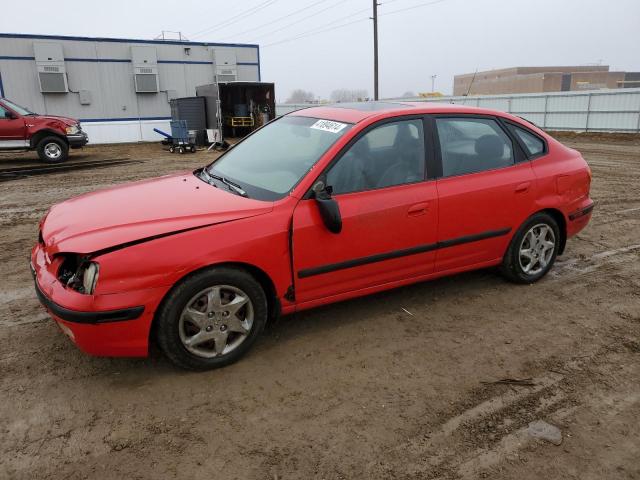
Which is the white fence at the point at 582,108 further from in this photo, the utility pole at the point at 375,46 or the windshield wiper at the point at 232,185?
the windshield wiper at the point at 232,185

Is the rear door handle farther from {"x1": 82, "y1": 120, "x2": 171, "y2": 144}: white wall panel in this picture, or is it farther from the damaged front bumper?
{"x1": 82, "y1": 120, "x2": 171, "y2": 144}: white wall panel

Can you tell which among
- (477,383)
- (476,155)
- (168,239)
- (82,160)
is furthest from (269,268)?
(82,160)

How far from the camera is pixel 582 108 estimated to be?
21719 millimetres

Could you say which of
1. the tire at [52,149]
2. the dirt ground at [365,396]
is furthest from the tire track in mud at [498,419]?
the tire at [52,149]

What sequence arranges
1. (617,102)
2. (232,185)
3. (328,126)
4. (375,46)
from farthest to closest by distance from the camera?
(375,46)
(617,102)
(328,126)
(232,185)

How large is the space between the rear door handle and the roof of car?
2.38 ft

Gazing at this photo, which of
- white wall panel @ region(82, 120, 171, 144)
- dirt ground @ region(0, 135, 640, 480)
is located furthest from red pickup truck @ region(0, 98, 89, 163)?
dirt ground @ region(0, 135, 640, 480)

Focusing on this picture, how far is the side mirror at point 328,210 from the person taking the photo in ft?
10.1

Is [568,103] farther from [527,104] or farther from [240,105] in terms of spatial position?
[240,105]

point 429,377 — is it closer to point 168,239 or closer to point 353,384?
point 353,384

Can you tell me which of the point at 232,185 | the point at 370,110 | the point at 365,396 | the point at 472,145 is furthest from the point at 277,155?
the point at 365,396

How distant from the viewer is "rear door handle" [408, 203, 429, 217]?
3.54 meters

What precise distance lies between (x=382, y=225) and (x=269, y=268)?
34.8 inches

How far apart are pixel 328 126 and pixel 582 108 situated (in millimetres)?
22070
